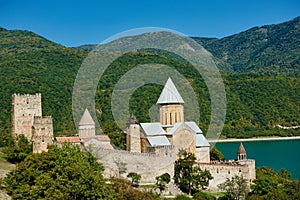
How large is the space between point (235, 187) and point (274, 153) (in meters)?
25.9

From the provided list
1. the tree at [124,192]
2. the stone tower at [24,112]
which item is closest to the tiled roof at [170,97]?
the stone tower at [24,112]

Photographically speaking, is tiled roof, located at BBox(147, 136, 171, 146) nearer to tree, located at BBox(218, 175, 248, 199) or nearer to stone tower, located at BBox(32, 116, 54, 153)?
tree, located at BBox(218, 175, 248, 199)

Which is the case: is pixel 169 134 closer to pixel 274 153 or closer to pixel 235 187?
pixel 235 187

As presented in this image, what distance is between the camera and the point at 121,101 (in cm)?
4619

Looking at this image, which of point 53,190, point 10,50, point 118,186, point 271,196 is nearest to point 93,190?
point 53,190

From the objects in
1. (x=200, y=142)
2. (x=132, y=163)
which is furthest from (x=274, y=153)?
(x=132, y=163)

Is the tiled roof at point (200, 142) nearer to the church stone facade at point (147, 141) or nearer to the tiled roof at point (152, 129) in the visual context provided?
the church stone facade at point (147, 141)

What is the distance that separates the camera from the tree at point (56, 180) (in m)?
14.7

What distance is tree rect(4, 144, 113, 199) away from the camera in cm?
1467

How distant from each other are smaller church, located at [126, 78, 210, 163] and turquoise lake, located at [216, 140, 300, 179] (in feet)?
29.8

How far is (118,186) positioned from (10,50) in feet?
165

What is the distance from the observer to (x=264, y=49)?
461ft

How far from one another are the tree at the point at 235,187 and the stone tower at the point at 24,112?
8.83 metres

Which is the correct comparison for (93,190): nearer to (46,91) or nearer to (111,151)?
(111,151)
